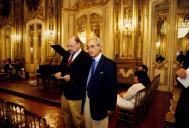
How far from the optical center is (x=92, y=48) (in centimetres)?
234

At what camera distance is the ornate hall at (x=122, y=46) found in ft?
17.0

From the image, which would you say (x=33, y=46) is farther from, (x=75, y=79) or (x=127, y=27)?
(x=75, y=79)

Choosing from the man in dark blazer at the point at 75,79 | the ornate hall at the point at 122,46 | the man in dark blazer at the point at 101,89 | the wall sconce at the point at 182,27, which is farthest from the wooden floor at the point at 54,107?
the wall sconce at the point at 182,27

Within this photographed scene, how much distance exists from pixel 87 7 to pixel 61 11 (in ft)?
5.16

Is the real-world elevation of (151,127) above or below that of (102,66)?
below

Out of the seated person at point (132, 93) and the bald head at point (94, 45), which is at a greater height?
the bald head at point (94, 45)

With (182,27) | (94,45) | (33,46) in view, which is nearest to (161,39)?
(182,27)

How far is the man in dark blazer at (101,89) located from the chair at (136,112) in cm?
138

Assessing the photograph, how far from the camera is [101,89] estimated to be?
2352 millimetres

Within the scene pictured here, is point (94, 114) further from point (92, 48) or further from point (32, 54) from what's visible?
point (32, 54)

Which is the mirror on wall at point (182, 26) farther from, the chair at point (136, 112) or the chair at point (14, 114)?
the chair at point (14, 114)

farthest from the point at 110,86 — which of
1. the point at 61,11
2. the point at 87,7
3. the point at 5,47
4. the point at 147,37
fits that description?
the point at 5,47

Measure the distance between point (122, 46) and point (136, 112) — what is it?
4377 mm

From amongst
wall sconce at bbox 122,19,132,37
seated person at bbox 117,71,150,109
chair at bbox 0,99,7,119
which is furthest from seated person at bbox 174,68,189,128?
wall sconce at bbox 122,19,132,37
